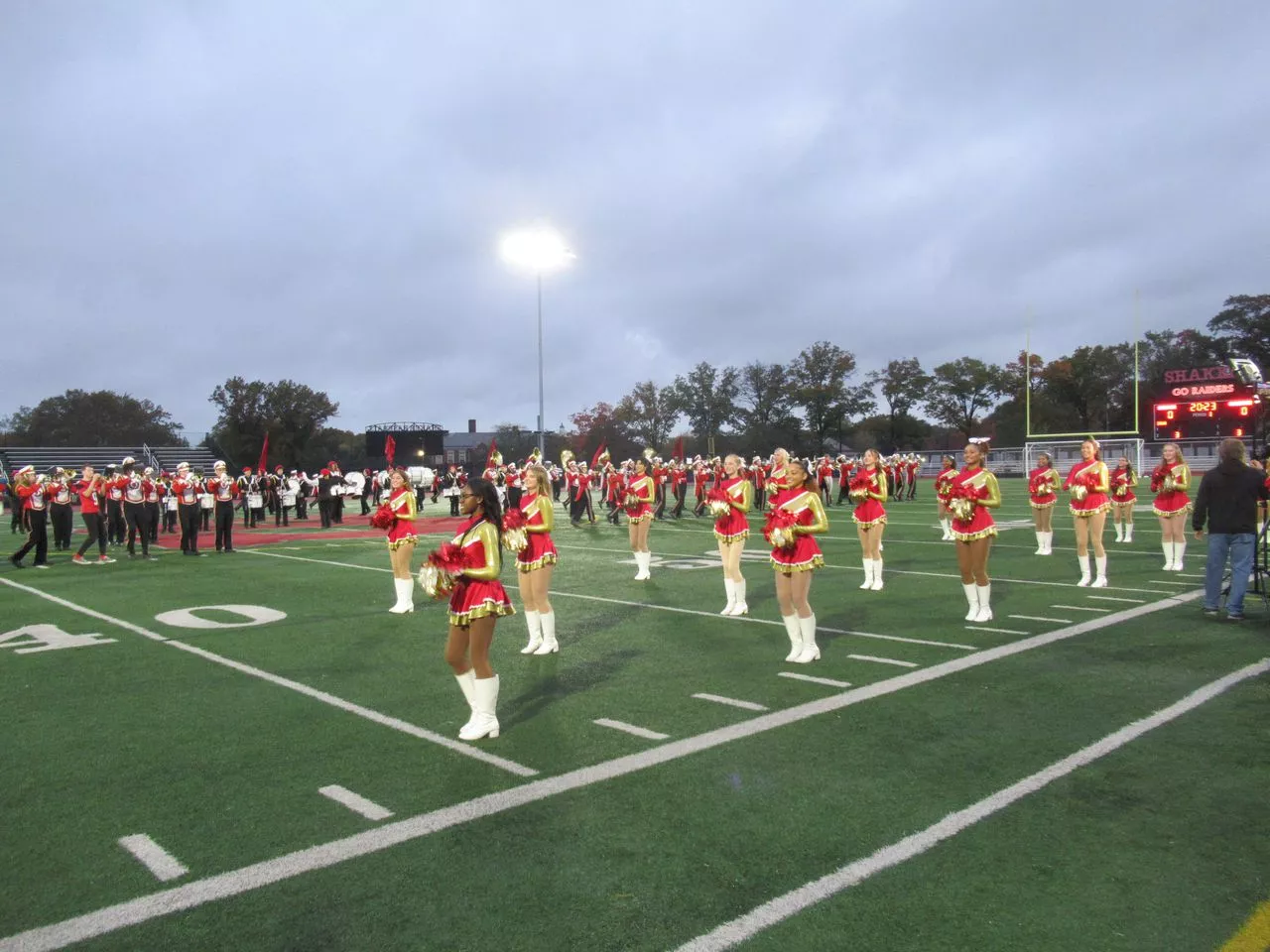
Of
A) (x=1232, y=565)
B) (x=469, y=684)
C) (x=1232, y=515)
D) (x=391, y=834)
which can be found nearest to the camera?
(x=391, y=834)

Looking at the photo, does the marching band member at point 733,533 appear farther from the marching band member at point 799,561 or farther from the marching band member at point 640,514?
the marching band member at point 640,514

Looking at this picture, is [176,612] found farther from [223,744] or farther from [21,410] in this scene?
[21,410]

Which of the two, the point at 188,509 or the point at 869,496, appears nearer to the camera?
the point at 869,496

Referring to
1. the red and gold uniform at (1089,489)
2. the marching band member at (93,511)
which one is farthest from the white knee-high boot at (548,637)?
the marching band member at (93,511)

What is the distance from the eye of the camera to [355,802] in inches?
184

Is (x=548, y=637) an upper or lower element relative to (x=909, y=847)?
upper

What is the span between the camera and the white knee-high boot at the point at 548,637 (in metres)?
8.29

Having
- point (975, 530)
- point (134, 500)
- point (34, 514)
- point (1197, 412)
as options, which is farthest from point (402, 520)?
point (1197, 412)

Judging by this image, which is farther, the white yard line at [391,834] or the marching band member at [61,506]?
the marching band member at [61,506]

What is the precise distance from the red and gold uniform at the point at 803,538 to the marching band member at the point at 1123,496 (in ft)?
39.3

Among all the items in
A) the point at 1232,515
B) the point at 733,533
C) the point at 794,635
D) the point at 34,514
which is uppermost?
the point at 1232,515

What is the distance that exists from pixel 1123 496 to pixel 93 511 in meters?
20.9

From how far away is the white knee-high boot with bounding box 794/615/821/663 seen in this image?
769 centimetres

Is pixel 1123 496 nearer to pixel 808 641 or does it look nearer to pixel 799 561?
pixel 808 641
